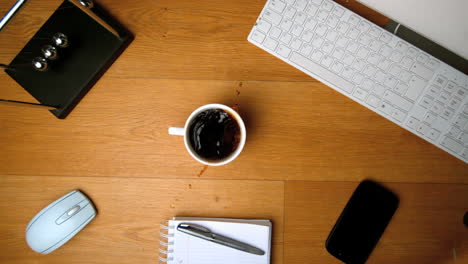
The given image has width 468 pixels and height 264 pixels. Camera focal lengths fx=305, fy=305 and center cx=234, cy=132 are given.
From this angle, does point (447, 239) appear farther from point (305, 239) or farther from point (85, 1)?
point (85, 1)

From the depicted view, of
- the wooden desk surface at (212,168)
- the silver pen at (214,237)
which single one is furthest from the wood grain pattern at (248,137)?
the silver pen at (214,237)

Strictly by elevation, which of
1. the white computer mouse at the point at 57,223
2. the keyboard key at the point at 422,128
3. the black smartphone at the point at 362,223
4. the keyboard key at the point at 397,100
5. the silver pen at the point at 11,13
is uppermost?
the keyboard key at the point at 397,100

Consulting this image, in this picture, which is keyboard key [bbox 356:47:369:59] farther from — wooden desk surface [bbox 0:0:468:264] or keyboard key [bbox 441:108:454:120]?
keyboard key [bbox 441:108:454:120]

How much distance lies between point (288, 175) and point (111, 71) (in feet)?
1.41

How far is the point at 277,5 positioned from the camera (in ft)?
2.04

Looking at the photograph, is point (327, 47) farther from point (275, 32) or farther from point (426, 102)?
point (426, 102)

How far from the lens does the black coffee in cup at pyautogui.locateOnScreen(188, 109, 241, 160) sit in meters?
0.59

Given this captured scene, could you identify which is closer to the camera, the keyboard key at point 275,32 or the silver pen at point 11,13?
the silver pen at point 11,13

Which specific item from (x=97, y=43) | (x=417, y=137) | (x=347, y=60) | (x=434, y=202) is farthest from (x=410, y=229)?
(x=97, y=43)

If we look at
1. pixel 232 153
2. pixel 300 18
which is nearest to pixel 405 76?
pixel 300 18

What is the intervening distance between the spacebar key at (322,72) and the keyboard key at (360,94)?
0.01m

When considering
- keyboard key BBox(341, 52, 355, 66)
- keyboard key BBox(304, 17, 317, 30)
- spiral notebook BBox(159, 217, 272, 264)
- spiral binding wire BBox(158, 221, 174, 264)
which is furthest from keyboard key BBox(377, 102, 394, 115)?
spiral binding wire BBox(158, 221, 174, 264)

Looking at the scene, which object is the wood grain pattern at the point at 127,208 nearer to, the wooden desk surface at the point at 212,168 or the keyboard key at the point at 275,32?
the wooden desk surface at the point at 212,168

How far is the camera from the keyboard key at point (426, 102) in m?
0.60
